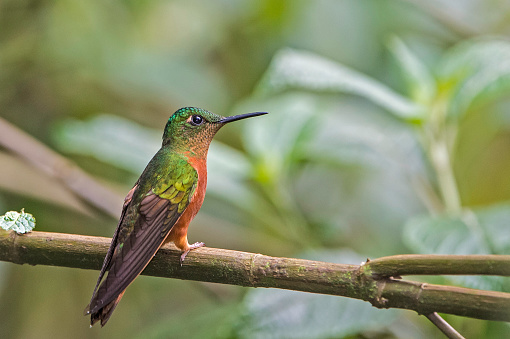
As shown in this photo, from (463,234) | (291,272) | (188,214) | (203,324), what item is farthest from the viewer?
(203,324)

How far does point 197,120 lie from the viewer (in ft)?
7.02

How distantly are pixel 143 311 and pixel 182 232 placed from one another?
81.5 inches

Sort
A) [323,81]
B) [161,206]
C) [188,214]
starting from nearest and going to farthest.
→ 1. [161,206]
2. [188,214]
3. [323,81]

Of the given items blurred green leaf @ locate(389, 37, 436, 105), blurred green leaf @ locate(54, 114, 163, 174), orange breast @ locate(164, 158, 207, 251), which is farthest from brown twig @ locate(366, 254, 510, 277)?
blurred green leaf @ locate(54, 114, 163, 174)

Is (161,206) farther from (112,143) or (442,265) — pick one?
(112,143)

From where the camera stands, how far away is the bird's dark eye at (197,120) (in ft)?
7.01

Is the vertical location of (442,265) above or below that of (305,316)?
below

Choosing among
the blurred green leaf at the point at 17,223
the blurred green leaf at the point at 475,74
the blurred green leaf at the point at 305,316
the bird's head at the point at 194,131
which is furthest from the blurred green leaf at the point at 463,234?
the blurred green leaf at the point at 17,223

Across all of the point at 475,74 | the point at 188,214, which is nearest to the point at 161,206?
the point at 188,214

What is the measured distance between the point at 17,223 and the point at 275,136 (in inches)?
55.2

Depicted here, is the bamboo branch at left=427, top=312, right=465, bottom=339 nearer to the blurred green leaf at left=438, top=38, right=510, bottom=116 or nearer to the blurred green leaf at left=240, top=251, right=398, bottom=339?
the blurred green leaf at left=240, top=251, right=398, bottom=339

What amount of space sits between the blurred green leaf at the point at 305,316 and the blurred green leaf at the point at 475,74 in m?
0.88

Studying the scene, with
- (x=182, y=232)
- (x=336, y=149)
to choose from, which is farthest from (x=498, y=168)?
(x=182, y=232)

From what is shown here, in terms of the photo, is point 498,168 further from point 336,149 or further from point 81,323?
point 81,323
